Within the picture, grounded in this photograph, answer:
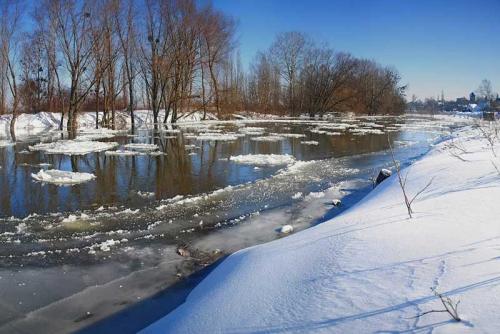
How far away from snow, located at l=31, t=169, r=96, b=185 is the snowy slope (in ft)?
17.9

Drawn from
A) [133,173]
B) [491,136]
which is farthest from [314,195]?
[491,136]

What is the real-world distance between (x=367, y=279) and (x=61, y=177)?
7.51 m

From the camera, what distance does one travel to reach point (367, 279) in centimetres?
244

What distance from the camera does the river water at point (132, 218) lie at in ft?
11.8

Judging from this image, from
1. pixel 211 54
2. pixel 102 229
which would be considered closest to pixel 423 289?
pixel 102 229

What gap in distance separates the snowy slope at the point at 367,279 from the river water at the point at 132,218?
0.86 m

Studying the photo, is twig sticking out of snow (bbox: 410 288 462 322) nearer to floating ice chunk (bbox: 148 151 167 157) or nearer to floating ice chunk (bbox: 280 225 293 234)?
floating ice chunk (bbox: 280 225 293 234)

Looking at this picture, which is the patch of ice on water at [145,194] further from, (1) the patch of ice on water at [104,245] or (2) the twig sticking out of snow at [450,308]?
(2) the twig sticking out of snow at [450,308]

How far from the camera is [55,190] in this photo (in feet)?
24.4

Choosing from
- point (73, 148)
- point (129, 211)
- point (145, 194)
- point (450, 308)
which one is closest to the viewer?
point (450, 308)

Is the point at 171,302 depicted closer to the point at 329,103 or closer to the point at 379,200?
the point at 379,200

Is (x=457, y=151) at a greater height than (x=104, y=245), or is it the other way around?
(x=457, y=151)

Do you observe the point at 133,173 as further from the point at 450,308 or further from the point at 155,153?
the point at 450,308

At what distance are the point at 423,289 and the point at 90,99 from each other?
124ft
